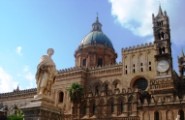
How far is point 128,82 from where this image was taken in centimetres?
5341

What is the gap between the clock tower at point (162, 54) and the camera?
4584 cm

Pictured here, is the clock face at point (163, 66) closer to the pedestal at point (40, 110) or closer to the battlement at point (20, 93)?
the battlement at point (20, 93)

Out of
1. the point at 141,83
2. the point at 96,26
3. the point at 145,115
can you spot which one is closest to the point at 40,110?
the point at 145,115

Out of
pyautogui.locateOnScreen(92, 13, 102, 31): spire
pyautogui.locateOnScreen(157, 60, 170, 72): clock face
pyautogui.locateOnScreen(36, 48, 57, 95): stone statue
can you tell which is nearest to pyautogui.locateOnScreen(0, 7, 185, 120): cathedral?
pyautogui.locateOnScreen(157, 60, 170, 72): clock face

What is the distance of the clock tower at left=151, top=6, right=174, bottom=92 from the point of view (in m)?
45.8

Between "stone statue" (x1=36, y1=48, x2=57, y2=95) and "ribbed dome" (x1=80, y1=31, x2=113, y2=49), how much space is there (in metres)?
56.4

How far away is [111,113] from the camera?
1795 inches

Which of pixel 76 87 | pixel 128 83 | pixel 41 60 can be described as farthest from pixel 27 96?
pixel 41 60

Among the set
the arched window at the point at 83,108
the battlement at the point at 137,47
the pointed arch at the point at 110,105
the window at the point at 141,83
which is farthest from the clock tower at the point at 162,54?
the arched window at the point at 83,108

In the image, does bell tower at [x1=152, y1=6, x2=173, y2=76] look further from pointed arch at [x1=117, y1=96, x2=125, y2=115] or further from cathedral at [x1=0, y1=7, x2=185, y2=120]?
pointed arch at [x1=117, y1=96, x2=125, y2=115]

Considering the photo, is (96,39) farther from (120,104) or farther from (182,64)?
(120,104)

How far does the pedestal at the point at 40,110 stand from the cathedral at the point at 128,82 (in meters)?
31.1

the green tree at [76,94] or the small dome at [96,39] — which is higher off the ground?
the small dome at [96,39]

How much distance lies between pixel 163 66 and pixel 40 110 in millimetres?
40281
